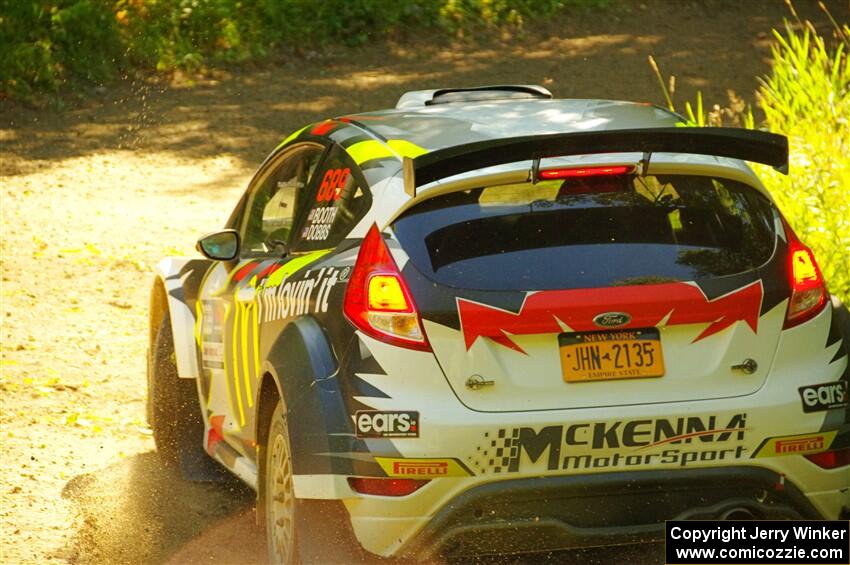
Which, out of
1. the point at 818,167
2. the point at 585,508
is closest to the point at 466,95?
the point at 585,508

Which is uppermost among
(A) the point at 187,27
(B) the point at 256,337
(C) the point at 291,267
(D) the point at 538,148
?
(D) the point at 538,148

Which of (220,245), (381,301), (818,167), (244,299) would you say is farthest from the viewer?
(818,167)

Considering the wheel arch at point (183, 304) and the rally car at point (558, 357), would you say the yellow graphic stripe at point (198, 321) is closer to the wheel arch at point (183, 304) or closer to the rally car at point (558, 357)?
the wheel arch at point (183, 304)

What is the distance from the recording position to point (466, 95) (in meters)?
6.43

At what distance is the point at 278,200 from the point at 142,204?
316 inches

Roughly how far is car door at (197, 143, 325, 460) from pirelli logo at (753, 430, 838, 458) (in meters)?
1.92

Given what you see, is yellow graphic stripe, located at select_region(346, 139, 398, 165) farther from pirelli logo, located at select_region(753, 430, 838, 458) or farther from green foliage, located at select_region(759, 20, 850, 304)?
green foliage, located at select_region(759, 20, 850, 304)

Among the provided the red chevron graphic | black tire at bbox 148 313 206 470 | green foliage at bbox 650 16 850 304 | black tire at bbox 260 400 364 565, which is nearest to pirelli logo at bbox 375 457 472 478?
black tire at bbox 260 400 364 565

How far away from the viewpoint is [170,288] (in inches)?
281

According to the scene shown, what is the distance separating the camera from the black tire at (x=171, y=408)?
7184 millimetres

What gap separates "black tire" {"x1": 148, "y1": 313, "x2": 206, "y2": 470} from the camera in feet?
23.6

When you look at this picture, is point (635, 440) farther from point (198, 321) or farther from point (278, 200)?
point (198, 321)

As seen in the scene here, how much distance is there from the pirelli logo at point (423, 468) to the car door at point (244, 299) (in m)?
1.15

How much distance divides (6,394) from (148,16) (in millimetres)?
11166
